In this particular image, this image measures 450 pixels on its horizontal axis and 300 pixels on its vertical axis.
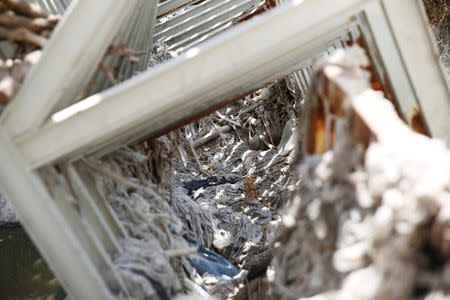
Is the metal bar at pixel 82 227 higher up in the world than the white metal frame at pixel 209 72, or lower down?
lower down

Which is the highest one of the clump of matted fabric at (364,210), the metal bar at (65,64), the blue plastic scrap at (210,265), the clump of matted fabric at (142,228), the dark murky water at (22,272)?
the metal bar at (65,64)

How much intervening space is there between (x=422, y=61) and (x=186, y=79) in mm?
1084

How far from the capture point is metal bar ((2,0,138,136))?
2527 mm

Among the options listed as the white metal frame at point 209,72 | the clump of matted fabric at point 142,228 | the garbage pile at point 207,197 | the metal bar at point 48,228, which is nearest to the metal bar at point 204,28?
the garbage pile at point 207,197

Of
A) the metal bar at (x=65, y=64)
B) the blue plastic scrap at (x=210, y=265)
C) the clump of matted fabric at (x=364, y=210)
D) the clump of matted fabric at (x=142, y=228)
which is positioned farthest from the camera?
the blue plastic scrap at (x=210, y=265)

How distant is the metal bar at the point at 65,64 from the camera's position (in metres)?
2.53

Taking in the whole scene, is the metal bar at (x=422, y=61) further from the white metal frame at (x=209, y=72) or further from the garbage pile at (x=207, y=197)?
the garbage pile at (x=207, y=197)

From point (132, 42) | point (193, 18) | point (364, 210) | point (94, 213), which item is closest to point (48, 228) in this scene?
point (94, 213)

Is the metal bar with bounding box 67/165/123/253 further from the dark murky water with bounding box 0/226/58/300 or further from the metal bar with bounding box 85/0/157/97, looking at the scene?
the dark murky water with bounding box 0/226/58/300

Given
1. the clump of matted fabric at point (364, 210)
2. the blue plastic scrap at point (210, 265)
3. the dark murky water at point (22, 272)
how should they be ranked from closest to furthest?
the clump of matted fabric at point (364, 210)
the blue plastic scrap at point (210, 265)
the dark murky water at point (22, 272)

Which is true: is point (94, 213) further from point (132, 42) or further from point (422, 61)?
point (422, 61)

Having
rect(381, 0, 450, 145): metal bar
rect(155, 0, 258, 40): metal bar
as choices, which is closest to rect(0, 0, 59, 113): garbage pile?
rect(381, 0, 450, 145): metal bar

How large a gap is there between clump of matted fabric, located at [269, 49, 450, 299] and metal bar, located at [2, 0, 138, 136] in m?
1.03

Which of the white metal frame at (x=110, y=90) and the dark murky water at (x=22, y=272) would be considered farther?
the dark murky water at (x=22, y=272)
